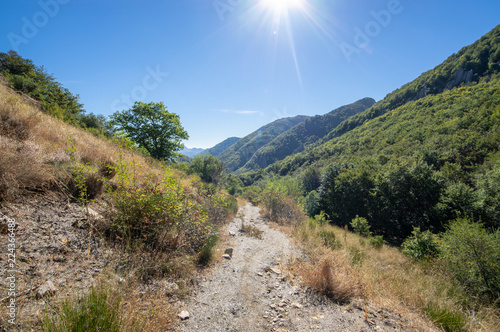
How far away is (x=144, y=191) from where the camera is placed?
3.71 meters

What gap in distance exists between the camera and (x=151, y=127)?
17.0 m

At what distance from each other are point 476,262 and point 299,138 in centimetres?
14570

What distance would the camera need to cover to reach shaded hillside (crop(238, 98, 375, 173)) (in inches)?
5404

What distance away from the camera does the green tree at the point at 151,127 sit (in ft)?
55.1

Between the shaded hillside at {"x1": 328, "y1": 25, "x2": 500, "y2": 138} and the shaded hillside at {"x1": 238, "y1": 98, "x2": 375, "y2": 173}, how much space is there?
202 ft

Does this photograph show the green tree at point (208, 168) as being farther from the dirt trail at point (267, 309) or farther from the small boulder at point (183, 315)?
the small boulder at point (183, 315)

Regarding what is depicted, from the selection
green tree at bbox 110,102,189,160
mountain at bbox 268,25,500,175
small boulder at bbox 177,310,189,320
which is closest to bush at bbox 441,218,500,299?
small boulder at bbox 177,310,189,320

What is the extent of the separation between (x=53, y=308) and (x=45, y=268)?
0.75 meters

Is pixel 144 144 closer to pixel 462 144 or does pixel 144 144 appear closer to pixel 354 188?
pixel 354 188

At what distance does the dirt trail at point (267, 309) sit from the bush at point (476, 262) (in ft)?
16.4

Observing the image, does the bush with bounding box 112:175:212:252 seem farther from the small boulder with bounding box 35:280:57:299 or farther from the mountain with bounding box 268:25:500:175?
the mountain with bounding box 268:25:500:175

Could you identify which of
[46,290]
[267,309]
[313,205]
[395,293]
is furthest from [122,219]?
[313,205]

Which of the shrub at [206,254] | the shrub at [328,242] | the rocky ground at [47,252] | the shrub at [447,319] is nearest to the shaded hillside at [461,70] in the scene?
the shrub at [328,242]

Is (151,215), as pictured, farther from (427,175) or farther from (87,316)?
(427,175)
